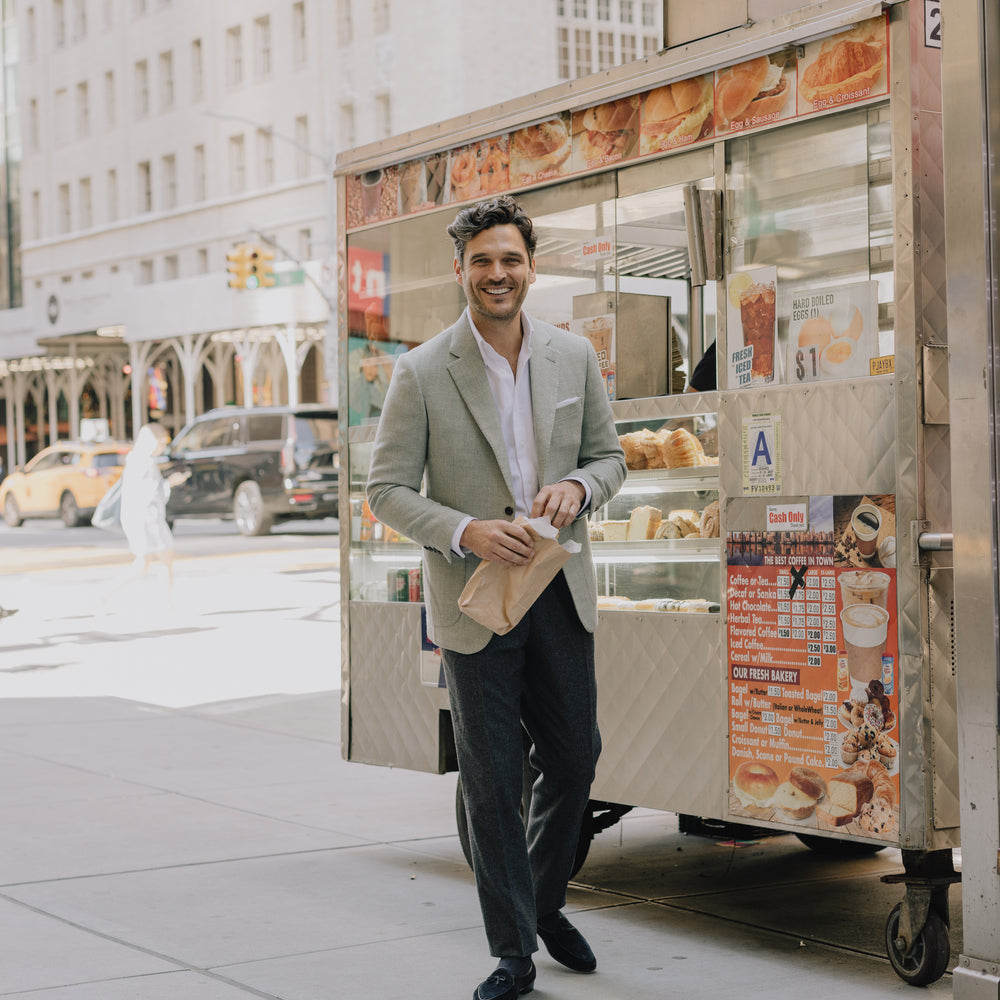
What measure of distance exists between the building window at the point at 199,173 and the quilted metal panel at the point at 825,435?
4495cm

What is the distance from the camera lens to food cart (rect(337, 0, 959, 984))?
4285mm

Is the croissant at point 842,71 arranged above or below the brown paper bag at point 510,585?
above

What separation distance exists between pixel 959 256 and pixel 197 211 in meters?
45.5

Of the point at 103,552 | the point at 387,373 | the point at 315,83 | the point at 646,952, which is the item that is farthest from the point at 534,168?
the point at 315,83

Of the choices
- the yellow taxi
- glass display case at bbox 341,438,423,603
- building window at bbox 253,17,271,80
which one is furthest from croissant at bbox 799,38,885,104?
building window at bbox 253,17,271,80

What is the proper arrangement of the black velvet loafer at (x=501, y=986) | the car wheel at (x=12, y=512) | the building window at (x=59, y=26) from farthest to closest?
the building window at (x=59, y=26) → the car wheel at (x=12, y=512) → the black velvet loafer at (x=501, y=986)

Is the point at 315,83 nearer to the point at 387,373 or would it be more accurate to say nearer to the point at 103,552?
the point at 103,552

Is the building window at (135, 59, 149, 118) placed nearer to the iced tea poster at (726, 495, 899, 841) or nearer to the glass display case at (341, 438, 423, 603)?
the glass display case at (341, 438, 423, 603)

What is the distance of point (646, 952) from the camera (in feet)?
15.3

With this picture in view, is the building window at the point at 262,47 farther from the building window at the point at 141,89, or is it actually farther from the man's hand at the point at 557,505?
the man's hand at the point at 557,505

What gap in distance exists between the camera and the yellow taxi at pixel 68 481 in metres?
30.5

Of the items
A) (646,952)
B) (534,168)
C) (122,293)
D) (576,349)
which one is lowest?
(646,952)

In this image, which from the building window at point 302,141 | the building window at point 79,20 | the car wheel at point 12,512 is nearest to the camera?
the car wheel at point 12,512

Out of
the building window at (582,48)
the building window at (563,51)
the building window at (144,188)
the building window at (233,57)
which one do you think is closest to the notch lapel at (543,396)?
the building window at (563,51)
